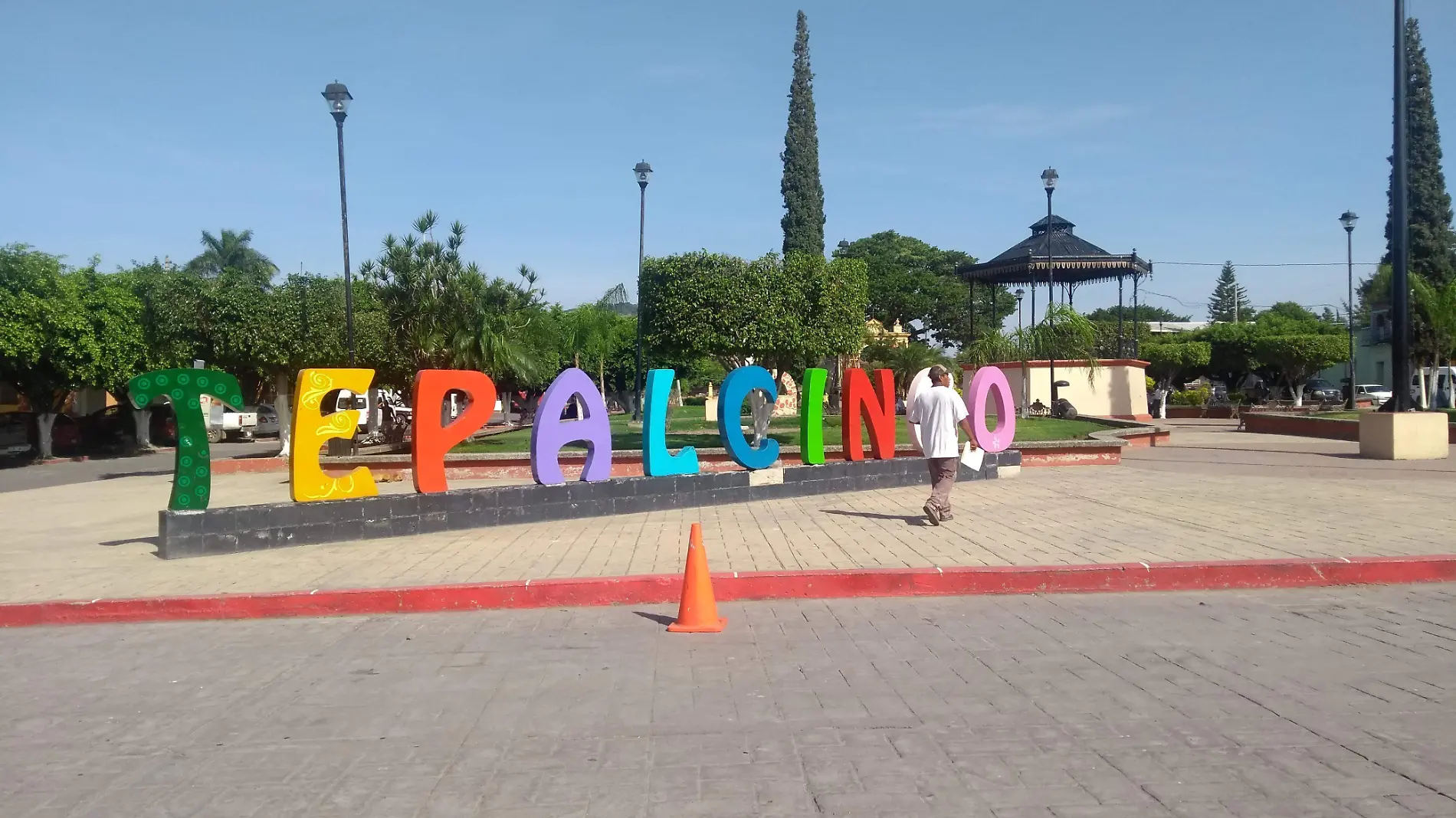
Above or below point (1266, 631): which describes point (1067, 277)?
above

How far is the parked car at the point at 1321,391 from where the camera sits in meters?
53.7

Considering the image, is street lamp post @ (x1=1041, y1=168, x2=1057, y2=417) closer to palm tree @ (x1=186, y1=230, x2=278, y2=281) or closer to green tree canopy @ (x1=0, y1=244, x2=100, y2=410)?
green tree canopy @ (x1=0, y1=244, x2=100, y2=410)

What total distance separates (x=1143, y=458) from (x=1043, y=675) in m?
16.4

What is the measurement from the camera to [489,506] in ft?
41.0

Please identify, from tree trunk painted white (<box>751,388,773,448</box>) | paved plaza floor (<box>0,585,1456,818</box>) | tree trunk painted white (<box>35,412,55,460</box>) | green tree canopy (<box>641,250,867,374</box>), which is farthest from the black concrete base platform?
tree trunk painted white (<box>35,412,55,460</box>)

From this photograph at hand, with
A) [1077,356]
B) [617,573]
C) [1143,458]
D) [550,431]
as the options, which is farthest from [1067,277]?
[617,573]

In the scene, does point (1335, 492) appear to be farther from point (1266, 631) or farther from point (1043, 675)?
point (1043, 675)

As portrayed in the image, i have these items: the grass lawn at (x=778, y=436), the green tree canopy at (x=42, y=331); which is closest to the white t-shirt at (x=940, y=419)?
the grass lawn at (x=778, y=436)

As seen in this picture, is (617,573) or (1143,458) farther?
(1143,458)

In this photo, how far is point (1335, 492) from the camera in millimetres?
14125

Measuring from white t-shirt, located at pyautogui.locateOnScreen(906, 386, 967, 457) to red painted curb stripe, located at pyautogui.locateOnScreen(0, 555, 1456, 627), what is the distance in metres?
2.67

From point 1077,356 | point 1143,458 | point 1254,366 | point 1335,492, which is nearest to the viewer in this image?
point 1335,492

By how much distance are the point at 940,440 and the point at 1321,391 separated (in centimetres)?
5469

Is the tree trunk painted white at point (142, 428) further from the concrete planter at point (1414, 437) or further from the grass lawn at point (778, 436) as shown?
the concrete planter at point (1414, 437)
